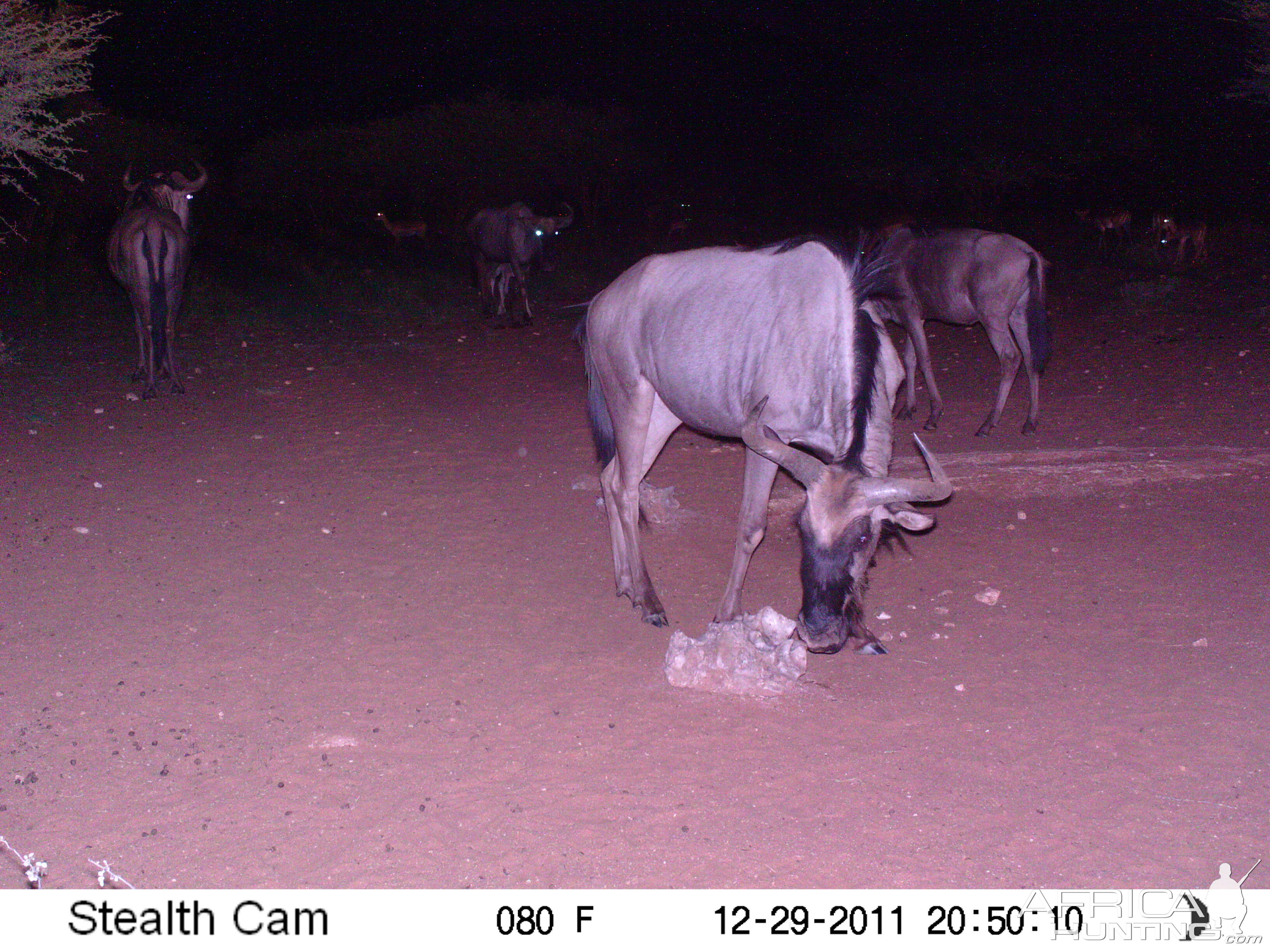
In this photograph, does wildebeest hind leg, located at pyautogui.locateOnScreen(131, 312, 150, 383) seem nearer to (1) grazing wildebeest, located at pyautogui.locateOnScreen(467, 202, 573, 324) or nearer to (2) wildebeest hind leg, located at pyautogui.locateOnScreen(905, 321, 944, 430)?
(1) grazing wildebeest, located at pyautogui.locateOnScreen(467, 202, 573, 324)

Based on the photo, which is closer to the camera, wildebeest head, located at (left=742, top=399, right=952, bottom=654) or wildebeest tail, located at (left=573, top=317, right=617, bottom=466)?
wildebeest head, located at (left=742, top=399, right=952, bottom=654)

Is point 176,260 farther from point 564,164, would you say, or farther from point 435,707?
point 564,164

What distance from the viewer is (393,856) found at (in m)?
3.30

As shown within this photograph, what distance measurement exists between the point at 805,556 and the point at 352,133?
95.3 feet

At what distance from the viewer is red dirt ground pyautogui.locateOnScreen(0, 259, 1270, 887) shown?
336 cm

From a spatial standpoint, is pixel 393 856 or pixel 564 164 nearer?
pixel 393 856

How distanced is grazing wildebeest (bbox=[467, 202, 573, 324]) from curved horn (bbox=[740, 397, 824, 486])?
1166cm

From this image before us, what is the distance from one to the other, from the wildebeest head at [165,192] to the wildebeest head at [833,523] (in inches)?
333

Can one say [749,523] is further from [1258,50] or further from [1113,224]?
[1113,224]

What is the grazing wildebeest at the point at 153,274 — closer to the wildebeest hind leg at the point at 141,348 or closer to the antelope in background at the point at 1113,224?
the wildebeest hind leg at the point at 141,348

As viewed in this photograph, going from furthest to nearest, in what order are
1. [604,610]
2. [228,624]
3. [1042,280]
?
1. [1042,280]
2. [604,610]
3. [228,624]

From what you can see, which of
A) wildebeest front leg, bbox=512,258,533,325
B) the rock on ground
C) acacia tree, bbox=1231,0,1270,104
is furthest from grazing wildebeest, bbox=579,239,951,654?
wildebeest front leg, bbox=512,258,533,325

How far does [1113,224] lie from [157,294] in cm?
2398

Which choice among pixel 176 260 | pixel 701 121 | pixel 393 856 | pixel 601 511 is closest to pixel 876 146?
pixel 701 121
